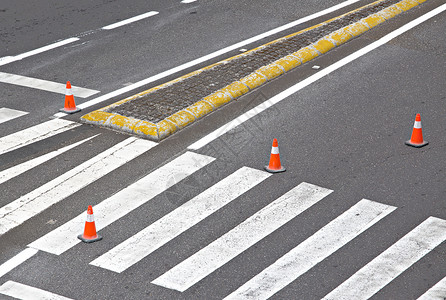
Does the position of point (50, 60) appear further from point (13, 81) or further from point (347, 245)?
point (347, 245)

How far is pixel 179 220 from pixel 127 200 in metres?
0.80

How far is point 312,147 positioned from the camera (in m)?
10.7

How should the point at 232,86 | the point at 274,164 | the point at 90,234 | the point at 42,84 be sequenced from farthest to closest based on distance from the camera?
1. the point at 42,84
2. the point at 232,86
3. the point at 274,164
4. the point at 90,234

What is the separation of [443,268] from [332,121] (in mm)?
3726

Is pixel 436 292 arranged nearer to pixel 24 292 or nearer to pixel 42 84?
pixel 24 292

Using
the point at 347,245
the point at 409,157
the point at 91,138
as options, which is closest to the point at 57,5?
the point at 91,138

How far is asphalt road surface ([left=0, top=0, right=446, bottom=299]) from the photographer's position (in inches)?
319

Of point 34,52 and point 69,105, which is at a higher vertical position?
point 34,52

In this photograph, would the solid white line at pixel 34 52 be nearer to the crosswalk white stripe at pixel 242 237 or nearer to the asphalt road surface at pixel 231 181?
the asphalt road surface at pixel 231 181

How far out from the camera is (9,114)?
11.8m

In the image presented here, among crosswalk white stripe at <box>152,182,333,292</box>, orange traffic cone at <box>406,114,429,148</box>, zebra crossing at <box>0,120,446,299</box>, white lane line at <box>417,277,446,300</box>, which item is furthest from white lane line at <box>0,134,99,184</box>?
white lane line at <box>417,277,446,300</box>

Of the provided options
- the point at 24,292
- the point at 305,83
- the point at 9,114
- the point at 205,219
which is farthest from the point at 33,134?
the point at 305,83

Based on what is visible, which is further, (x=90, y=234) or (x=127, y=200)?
(x=127, y=200)

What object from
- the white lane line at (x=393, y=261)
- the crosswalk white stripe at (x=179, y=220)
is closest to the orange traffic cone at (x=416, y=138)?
the white lane line at (x=393, y=261)
